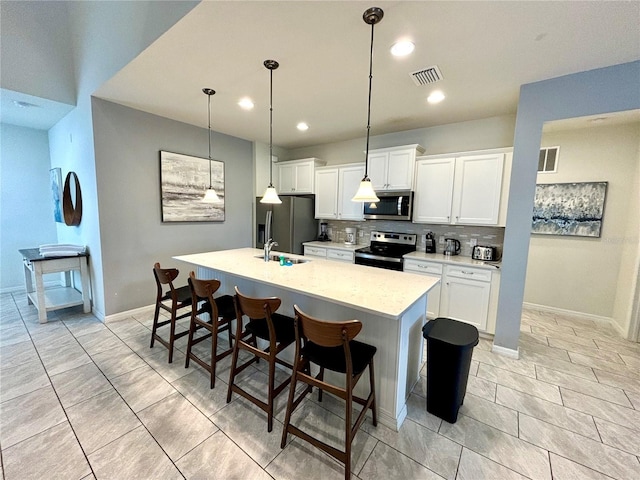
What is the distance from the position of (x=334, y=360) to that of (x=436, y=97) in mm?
2821

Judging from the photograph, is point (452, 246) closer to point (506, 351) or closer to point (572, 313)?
point (506, 351)

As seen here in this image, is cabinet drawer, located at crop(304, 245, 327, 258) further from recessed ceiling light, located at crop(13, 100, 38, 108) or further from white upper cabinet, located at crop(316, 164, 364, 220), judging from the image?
recessed ceiling light, located at crop(13, 100, 38, 108)

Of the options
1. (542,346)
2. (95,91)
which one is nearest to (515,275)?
(542,346)

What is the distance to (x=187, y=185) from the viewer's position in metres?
3.88

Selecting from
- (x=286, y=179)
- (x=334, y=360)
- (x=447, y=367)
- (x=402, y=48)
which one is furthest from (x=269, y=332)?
(x=286, y=179)

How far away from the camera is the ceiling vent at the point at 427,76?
7.36 ft

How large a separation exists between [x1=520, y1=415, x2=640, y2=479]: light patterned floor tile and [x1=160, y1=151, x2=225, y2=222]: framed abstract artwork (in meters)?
4.36

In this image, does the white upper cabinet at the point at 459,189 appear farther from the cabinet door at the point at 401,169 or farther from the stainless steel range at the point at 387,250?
the stainless steel range at the point at 387,250

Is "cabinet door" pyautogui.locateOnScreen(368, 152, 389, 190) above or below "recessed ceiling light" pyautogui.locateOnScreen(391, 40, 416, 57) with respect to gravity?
below

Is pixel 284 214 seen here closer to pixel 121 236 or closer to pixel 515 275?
pixel 121 236

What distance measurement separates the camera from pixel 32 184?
4.27m

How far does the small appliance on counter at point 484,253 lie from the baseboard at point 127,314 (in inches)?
177

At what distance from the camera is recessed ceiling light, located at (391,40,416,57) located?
1.88 meters

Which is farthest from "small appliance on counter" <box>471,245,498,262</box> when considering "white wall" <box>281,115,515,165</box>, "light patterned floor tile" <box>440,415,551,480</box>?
"light patterned floor tile" <box>440,415,551,480</box>
